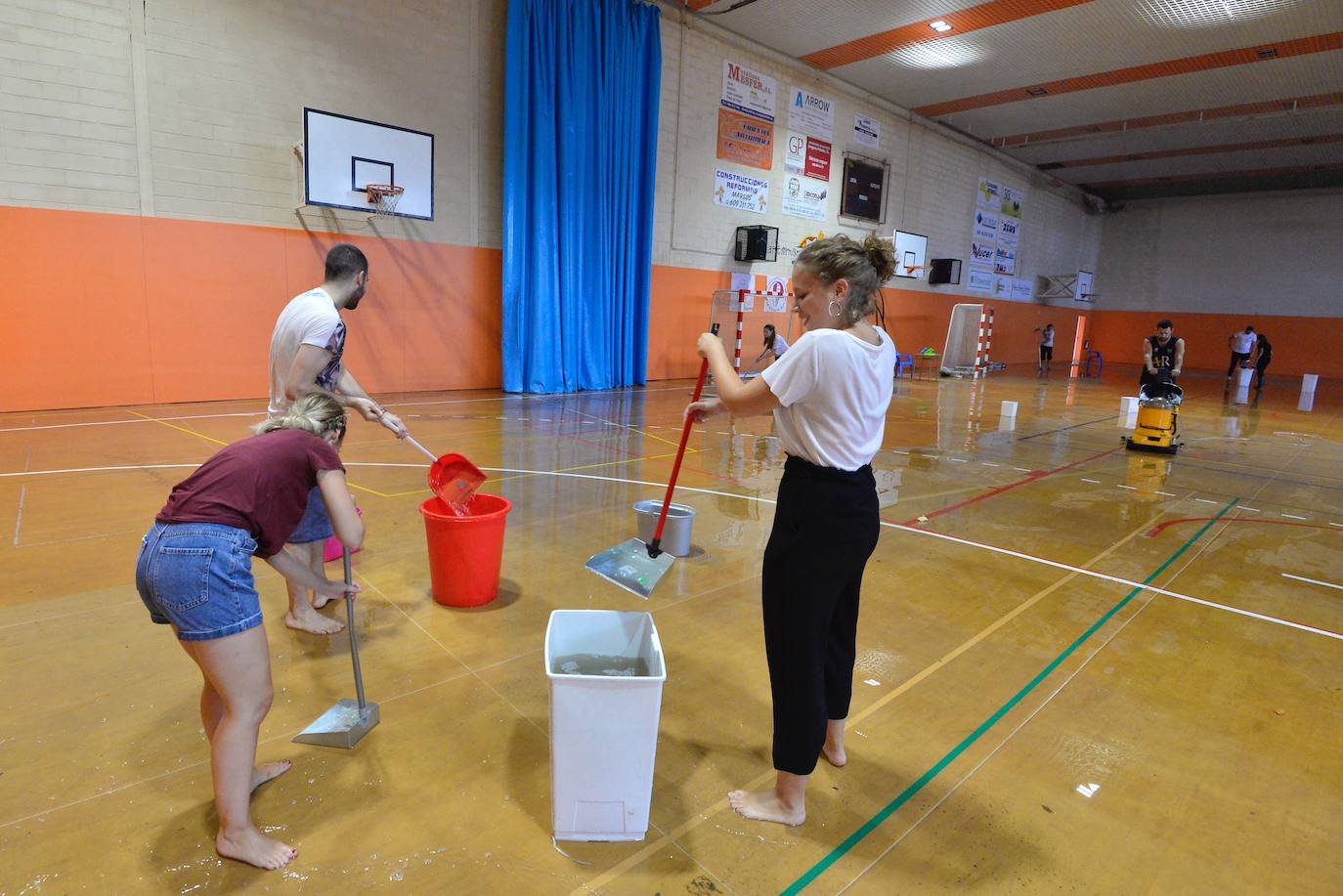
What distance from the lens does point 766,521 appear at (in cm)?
455

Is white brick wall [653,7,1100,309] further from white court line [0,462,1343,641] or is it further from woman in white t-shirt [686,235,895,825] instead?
woman in white t-shirt [686,235,895,825]

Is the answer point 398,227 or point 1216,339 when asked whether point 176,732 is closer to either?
point 398,227

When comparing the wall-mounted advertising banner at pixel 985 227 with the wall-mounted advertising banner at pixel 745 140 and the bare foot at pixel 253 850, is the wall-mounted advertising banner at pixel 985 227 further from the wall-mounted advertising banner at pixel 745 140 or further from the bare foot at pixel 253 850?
the bare foot at pixel 253 850

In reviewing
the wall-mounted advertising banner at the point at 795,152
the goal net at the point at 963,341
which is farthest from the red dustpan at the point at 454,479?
the goal net at the point at 963,341

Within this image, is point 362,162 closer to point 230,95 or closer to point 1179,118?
point 230,95

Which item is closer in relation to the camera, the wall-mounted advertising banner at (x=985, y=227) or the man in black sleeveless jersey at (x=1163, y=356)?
the man in black sleeveless jersey at (x=1163, y=356)

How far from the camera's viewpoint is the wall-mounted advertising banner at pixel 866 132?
47.7 feet

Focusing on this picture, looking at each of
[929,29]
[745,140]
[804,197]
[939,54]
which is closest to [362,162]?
[745,140]

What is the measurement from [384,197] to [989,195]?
16.0 metres

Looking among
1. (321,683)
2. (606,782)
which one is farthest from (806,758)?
(321,683)

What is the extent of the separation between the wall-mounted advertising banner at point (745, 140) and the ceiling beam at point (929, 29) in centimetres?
166

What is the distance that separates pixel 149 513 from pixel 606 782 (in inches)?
142

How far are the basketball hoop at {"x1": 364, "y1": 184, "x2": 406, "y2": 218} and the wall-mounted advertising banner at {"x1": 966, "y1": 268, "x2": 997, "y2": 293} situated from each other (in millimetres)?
14808

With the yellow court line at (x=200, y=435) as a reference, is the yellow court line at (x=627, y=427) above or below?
above
